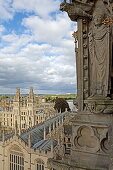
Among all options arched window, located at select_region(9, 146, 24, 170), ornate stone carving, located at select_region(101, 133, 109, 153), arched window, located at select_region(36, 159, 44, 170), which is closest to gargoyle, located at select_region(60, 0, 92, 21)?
ornate stone carving, located at select_region(101, 133, 109, 153)

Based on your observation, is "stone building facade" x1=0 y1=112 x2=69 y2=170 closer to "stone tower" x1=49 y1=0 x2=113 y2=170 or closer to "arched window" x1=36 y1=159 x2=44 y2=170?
"arched window" x1=36 y1=159 x2=44 y2=170

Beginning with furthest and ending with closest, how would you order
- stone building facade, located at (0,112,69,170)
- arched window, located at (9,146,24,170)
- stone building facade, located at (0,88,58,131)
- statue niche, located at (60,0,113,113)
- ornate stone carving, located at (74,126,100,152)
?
stone building facade, located at (0,88,58,131)
arched window, located at (9,146,24,170)
stone building facade, located at (0,112,69,170)
statue niche, located at (60,0,113,113)
ornate stone carving, located at (74,126,100,152)

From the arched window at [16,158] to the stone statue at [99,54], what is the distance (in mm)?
28724

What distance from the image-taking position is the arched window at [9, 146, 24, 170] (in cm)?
3281

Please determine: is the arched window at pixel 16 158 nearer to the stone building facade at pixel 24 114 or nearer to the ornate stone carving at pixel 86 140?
the ornate stone carving at pixel 86 140

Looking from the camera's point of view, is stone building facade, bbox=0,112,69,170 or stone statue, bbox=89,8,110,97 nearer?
stone statue, bbox=89,8,110,97

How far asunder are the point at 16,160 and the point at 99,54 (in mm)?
30146

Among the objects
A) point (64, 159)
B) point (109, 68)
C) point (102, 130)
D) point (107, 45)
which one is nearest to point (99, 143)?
point (102, 130)

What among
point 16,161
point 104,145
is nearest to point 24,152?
point 16,161

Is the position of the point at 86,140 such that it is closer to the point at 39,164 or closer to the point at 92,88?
the point at 92,88

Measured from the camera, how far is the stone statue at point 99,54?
5.40 m

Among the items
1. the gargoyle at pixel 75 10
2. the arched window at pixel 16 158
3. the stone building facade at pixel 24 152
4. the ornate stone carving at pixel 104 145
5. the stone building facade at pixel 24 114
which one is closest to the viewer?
the ornate stone carving at pixel 104 145

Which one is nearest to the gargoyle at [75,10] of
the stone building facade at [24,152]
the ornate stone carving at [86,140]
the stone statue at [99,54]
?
the stone statue at [99,54]

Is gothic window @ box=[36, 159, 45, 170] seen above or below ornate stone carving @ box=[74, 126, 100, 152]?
below
